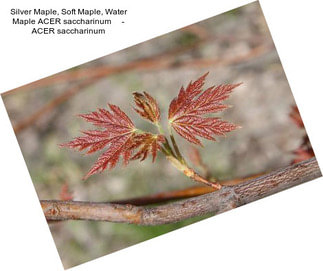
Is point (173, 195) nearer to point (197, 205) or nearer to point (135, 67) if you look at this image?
point (197, 205)

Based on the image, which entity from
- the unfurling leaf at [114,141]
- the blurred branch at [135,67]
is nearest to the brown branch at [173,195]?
the unfurling leaf at [114,141]

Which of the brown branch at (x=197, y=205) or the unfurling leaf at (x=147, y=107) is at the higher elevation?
the unfurling leaf at (x=147, y=107)

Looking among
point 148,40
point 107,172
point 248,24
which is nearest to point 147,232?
point 107,172

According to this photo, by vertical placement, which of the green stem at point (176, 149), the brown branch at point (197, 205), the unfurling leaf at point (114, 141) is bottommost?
the brown branch at point (197, 205)

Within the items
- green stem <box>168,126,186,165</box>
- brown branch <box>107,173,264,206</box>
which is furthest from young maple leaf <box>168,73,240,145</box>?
brown branch <box>107,173,264,206</box>

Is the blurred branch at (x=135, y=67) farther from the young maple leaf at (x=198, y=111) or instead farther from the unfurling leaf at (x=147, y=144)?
the unfurling leaf at (x=147, y=144)

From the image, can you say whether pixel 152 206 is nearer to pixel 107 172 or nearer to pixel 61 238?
pixel 107 172
